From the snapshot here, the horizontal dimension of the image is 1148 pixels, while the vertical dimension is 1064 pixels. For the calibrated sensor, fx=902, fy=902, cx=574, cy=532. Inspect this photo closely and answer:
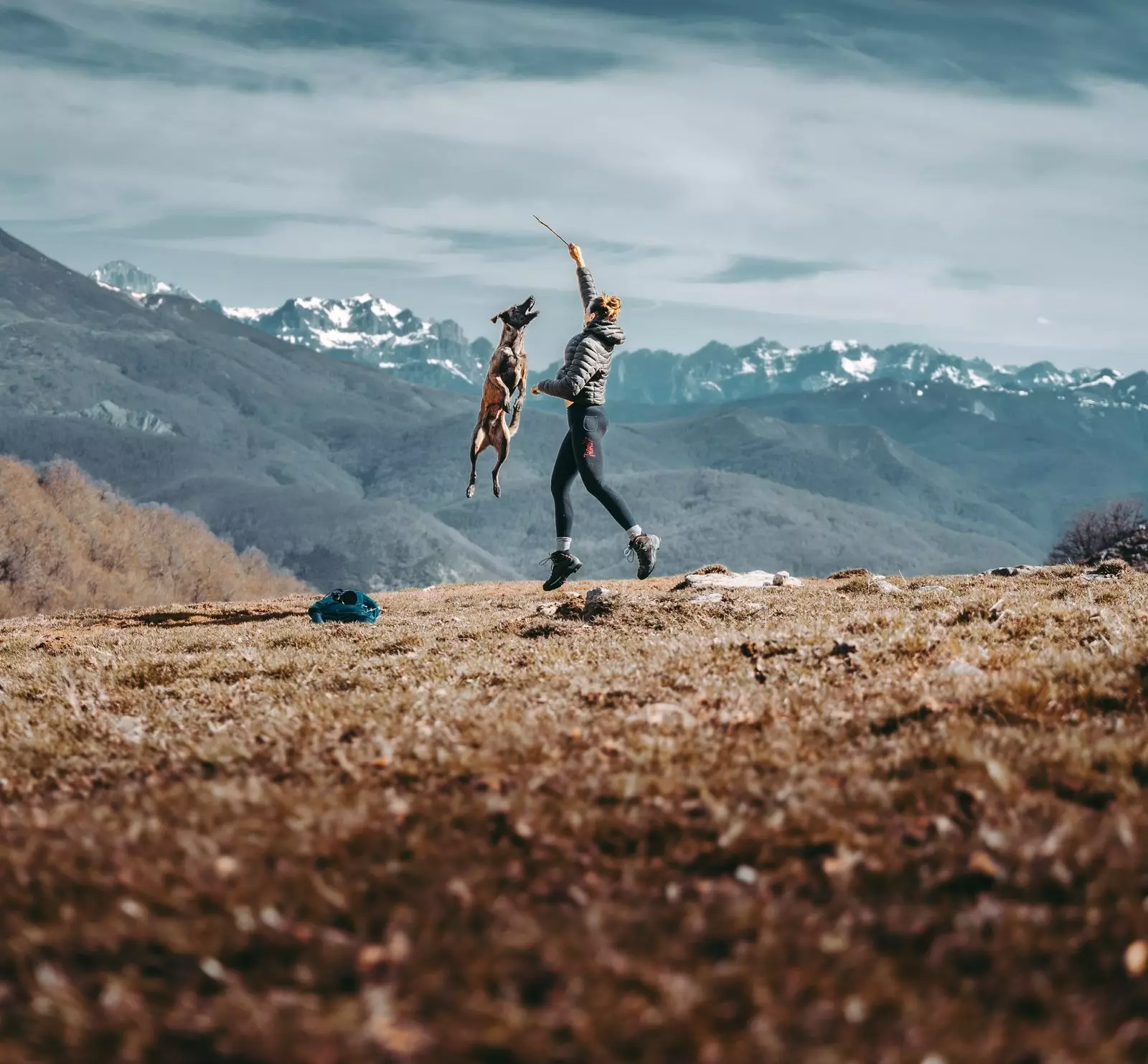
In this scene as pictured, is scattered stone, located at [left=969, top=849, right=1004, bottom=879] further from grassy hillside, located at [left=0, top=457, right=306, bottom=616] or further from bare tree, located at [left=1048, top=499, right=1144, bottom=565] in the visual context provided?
grassy hillside, located at [left=0, top=457, right=306, bottom=616]

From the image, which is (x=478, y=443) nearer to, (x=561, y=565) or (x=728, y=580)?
(x=561, y=565)

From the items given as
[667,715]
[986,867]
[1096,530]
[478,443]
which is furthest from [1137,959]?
[1096,530]

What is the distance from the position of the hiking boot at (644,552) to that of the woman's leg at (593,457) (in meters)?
0.38

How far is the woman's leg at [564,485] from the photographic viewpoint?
21156 millimetres

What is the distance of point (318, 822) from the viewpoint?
5.35m

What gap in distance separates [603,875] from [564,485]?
57.3 feet

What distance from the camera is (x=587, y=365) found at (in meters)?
21.0

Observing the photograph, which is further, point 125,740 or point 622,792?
point 125,740

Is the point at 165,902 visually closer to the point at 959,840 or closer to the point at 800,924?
the point at 800,924

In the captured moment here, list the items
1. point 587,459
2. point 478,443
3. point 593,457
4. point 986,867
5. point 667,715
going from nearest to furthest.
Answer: point 986,867
point 667,715
point 587,459
point 593,457
point 478,443

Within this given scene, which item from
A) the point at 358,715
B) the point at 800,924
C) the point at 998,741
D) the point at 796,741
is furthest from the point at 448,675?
the point at 800,924

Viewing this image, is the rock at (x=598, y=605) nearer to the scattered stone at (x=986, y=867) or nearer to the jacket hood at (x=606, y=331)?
the jacket hood at (x=606, y=331)

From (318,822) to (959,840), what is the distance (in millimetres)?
3682

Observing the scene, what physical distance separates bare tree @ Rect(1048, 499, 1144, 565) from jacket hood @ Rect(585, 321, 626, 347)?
82.9 meters
